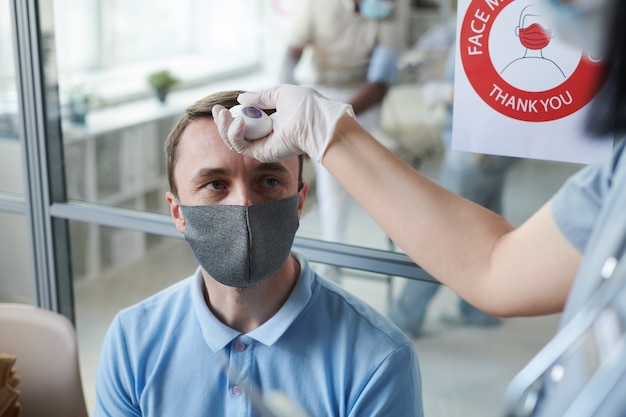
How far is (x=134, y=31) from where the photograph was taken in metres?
5.04

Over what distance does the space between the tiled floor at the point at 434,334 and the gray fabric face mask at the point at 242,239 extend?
1.02m

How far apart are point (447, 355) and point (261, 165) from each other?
2.05 metres

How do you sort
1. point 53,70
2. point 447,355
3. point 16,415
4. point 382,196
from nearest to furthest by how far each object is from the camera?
point 382,196, point 16,415, point 53,70, point 447,355

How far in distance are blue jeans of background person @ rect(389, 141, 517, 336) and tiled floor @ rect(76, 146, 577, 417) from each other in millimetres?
99

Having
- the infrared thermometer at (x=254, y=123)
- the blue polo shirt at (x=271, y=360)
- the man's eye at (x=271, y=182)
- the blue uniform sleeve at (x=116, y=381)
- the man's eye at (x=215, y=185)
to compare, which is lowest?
the blue uniform sleeve at (x=116, y=381)

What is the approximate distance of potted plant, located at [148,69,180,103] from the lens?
15.3 ft

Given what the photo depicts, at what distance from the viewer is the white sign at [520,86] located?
58.6 inches

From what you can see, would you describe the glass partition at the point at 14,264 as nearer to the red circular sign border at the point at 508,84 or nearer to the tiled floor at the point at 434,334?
the tiled floor at the point at 434,334

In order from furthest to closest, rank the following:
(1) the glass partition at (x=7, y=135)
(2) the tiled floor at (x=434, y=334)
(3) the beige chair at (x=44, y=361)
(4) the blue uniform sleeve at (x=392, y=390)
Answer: (1) the glass partition at (x=7, y=135) → (2) the tiled floor at (x=434, y=334) → (3) the beige chair at (x=44, y=361) → (4) the blue uniform sleeve at (x=392, y=390)

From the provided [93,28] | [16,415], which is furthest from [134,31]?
[16,415]

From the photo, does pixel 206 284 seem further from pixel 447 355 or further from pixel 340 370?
pixel 447 355

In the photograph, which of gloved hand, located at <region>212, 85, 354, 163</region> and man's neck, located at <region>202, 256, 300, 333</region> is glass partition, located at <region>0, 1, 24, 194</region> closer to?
man's neck, located at <region>202, 256, 300, 333</region>

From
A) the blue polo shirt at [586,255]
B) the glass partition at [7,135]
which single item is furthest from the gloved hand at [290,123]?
the glass partition at [7,135]

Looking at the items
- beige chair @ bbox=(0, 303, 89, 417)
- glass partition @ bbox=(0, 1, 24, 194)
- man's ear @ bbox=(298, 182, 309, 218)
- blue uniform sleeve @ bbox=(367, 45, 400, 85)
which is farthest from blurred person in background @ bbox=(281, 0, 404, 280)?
man's ear @ bbox=(298, 182, 309, 218)
